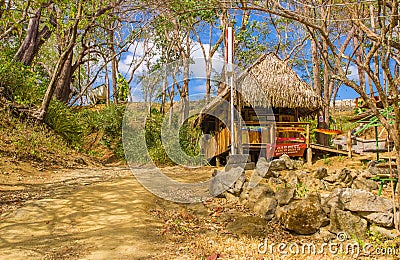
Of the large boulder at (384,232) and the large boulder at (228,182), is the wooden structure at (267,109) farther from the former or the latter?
the large boulder at (384,232)

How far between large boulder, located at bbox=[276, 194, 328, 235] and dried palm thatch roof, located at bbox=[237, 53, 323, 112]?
600 cm

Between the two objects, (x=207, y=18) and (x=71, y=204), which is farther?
(x=207, y=18)

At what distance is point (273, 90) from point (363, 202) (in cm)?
707

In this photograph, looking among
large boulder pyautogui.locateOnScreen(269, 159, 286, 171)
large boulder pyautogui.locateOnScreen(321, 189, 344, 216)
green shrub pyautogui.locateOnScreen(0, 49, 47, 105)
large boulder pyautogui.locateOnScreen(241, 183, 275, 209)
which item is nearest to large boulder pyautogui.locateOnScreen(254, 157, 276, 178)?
large boulder pyautogui.locateOnScreen(269, 159, 286, 171)

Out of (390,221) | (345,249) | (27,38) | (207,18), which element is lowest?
(345,249)

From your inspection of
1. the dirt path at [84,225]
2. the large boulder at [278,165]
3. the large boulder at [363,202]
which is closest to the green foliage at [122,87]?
the large boulder at [278,165]

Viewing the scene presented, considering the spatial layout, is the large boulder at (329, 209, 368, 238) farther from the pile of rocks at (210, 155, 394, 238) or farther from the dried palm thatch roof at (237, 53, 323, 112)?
the dried palm thatch roof at (237, 53, 323, 112)

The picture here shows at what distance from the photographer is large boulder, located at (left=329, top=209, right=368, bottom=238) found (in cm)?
498

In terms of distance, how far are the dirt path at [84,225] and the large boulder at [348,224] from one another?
2447 millimetres

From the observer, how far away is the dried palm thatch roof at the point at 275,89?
37.9 ft

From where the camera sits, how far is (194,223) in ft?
19.1

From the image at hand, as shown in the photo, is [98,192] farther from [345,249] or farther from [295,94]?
[295,94]

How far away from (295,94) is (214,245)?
813 cm

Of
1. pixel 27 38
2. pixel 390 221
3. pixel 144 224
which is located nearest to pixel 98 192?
pixel 144 224
